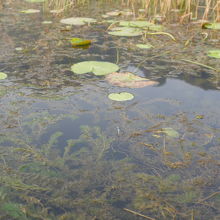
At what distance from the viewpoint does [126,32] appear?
2803 mm

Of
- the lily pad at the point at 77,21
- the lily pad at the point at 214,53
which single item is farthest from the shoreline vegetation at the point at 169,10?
the lily pad at the point at 214,53

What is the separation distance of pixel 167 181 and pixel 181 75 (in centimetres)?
107

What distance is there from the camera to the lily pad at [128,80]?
1.79 m

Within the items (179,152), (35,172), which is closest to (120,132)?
(179,152)

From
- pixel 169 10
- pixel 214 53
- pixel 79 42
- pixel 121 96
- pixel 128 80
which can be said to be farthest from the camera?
pixel 169 10

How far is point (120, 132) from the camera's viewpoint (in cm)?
135

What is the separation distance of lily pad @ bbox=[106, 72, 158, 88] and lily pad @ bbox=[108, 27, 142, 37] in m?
0.93

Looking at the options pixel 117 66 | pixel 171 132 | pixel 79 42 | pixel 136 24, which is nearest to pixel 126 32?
pixel 136 24

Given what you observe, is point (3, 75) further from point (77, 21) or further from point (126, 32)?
point (77, 21)

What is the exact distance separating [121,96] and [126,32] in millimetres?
1371

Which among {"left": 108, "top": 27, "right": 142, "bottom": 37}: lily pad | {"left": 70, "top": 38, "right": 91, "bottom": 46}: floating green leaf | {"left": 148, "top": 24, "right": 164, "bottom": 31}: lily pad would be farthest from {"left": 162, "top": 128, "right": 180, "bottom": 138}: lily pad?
{"left": 148, "top": 24, "right": 164, "bottom": 31}: lily pad

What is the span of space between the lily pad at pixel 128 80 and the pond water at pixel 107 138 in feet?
0.14

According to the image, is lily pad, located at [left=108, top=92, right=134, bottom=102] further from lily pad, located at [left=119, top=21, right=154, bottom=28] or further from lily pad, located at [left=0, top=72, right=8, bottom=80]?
lily pad, located at [left=119, top=21, right=154, bottom=28]

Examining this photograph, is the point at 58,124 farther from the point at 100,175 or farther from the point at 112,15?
the point at 112,15
